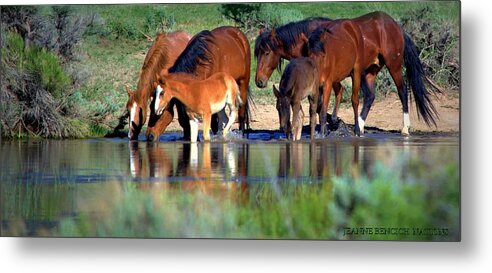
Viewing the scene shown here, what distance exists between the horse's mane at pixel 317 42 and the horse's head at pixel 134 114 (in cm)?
130

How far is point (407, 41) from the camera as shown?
26.2ft

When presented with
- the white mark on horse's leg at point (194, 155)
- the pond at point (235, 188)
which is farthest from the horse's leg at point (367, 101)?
the white mark on horse's leg at point (194, 155)

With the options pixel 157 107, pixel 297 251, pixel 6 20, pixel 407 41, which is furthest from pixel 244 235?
pixel 6 20

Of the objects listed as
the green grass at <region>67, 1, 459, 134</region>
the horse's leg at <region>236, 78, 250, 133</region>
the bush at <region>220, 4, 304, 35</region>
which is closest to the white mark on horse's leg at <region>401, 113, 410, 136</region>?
the green grass at <region>67, 1, 459, 134</region>

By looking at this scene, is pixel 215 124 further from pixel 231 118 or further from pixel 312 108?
pixel 312 108

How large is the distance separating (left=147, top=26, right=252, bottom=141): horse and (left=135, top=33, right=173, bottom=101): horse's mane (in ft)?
0.36

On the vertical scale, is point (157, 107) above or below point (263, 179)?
above

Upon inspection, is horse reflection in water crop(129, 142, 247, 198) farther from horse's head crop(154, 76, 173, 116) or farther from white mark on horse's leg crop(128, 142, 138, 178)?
horse's head crop(154, 76, 173, 116)

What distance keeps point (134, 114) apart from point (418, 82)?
2083 mm

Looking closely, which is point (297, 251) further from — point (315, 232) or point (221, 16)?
point (221, 16)

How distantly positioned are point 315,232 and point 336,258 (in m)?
0.23

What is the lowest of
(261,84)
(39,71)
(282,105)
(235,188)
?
(235,188)

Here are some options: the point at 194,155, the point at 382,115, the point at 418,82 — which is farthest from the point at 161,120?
the point at 418,82

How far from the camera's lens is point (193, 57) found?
817 cm
